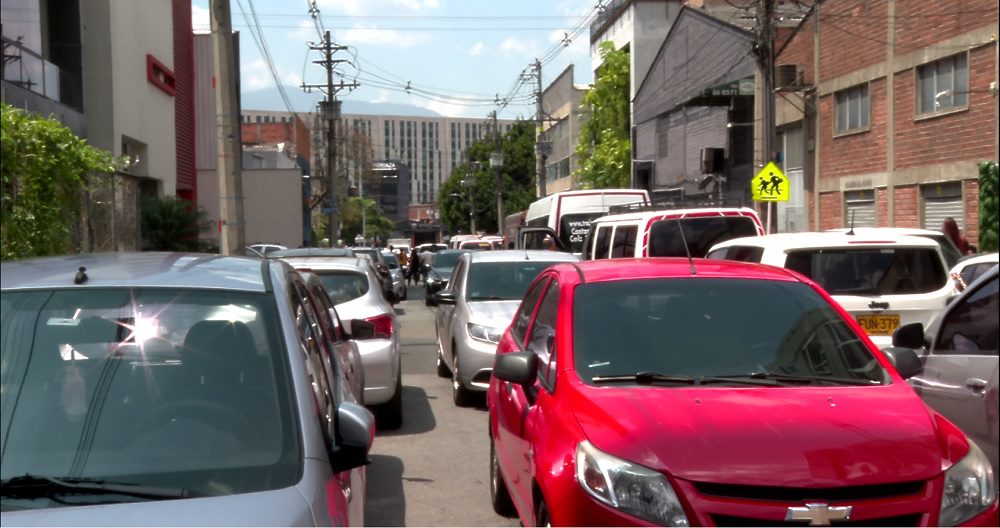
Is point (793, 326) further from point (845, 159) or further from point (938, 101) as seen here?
point (845, 159)

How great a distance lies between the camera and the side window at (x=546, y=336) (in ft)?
18.0

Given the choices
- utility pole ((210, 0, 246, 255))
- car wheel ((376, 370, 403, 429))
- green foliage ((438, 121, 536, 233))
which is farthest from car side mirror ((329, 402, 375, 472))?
green foliage ((438, 121, 536, 233))

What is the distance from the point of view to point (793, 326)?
18.1 feet

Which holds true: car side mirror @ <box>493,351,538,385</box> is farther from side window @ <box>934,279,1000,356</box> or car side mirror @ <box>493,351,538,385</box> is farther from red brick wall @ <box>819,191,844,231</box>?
red brick wall @ <box>819,191,844,231</box>

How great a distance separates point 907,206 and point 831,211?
443 cm

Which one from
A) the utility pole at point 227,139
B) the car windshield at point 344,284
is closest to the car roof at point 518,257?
the car windshield at point 344,284

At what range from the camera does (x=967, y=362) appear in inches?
221

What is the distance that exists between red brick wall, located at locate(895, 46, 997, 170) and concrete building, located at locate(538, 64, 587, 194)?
1685 inches

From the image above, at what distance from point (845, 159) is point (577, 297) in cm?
2512

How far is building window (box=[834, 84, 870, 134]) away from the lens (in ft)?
92.1

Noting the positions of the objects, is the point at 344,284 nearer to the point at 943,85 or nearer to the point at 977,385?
the point at 977,385

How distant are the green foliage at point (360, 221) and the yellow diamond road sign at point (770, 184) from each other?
67.0 meters

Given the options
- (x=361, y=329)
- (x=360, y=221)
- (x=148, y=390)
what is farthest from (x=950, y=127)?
(x=360, y=221)

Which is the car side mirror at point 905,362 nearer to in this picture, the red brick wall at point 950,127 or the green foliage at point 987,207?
the green foliage at point 987,207
